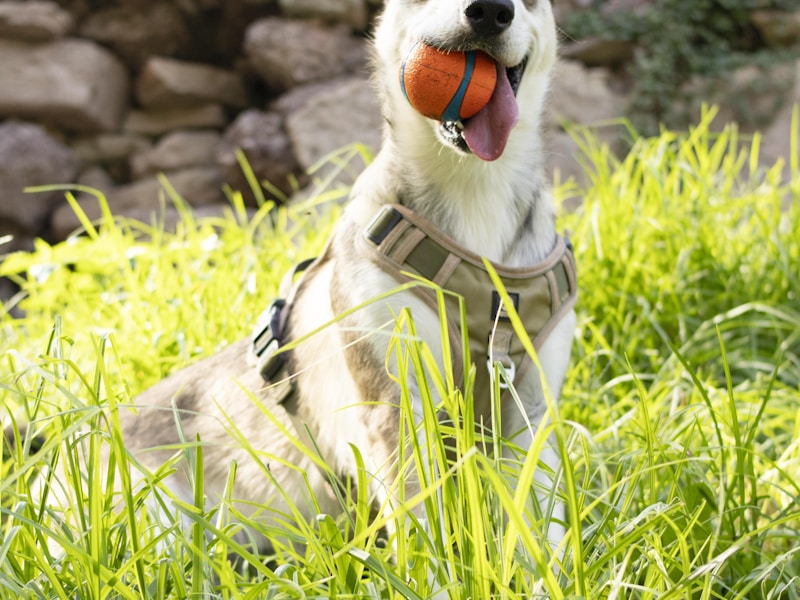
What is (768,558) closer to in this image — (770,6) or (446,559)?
(446,559)

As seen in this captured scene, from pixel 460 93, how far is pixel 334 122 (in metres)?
4.83

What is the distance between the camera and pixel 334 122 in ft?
21.2

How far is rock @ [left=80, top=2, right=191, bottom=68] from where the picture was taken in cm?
708

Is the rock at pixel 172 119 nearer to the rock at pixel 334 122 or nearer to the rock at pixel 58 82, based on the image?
the rock at pixel 58 82

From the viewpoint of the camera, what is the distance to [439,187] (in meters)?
1.96

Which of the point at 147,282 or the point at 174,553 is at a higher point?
the point at 174,553

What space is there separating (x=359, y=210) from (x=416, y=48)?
39 centimetres

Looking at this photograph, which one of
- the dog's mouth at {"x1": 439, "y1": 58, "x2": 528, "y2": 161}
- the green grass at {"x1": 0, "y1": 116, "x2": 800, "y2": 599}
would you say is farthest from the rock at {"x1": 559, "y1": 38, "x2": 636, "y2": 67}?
the dog's mouth at {"x1": 439, "y1": 58, "x2": 528, "y2": 161}

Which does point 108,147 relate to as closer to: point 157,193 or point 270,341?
point 157,193

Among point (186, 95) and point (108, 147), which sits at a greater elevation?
point (186, 95)

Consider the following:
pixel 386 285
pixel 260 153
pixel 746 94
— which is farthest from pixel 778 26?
pixel 386 285

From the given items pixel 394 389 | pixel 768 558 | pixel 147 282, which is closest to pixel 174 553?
pixel 394 389

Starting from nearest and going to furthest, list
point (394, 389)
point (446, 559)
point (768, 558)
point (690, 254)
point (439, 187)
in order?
point (446, 559), point (768, 558), point (394, 389), point (439, 187), point (690, 254)

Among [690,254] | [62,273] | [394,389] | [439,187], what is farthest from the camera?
[62,273]
